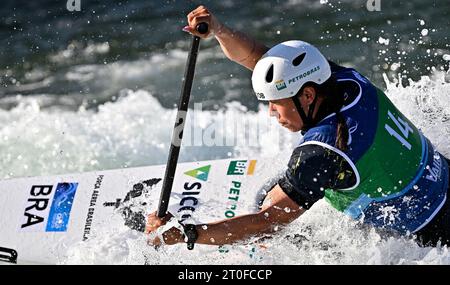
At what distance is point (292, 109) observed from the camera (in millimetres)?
4078

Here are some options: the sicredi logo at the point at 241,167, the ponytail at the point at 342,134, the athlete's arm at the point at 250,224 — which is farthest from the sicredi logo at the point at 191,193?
the ponytail at the point at 342,134

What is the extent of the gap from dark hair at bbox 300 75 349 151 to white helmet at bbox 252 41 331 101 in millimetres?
37

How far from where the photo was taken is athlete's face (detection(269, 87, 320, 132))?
407 centimetres

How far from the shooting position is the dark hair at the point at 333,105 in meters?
3.89

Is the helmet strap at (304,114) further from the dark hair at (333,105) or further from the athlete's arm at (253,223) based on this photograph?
the athlete's arm at (253,223)

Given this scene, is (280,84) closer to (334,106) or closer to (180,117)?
(334,106)

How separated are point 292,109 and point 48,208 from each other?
2469 millimetres

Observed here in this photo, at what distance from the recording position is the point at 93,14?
10.9 m

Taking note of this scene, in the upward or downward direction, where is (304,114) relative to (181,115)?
upward

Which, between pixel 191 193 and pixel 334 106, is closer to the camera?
pixel 334 106

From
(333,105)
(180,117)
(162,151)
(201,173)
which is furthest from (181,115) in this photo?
(162,151)

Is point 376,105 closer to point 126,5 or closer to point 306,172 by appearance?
point 306,172
